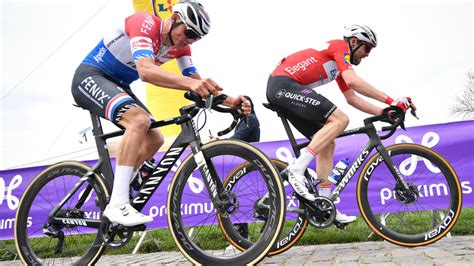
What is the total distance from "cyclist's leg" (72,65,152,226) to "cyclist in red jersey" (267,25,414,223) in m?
1.73

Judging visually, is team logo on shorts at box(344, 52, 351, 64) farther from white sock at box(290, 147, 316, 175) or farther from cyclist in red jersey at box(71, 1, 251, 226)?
cyclist in red jersey at box(71, 1, 251, 226)

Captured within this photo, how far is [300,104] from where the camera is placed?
491cm

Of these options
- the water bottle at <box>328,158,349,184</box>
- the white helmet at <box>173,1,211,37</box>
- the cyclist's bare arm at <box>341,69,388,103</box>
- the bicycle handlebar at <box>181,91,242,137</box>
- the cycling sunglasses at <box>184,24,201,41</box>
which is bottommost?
the water bottle at <box>328,158,349,184</box>

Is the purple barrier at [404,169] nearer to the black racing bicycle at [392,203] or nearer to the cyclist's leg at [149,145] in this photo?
the black racing bicycle at [392,203]

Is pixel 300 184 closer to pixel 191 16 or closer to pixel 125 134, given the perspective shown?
pixel 125 134

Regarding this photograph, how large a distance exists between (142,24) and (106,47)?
521 millimetres

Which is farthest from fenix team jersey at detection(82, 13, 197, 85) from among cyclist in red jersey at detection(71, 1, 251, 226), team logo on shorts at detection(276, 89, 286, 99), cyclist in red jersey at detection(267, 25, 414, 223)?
cyclist in red jersey at detection(267, 25, 414, 223)

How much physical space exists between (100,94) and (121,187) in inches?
31.7

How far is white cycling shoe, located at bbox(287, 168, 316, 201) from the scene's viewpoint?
4.61 meters

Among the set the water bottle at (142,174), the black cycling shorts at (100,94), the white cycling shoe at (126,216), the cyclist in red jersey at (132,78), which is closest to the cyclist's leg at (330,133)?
the cyclist in red jersey at (132,78)

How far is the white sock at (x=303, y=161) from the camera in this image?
15.5 feet

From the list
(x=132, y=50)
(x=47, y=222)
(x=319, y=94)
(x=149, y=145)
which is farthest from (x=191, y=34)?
(x=47, y=222)

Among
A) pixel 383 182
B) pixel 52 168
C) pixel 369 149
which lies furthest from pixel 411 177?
pixel 52 168

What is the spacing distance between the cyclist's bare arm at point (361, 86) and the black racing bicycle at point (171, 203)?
1.46 metres
